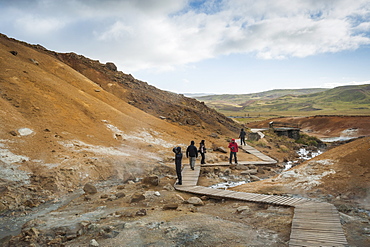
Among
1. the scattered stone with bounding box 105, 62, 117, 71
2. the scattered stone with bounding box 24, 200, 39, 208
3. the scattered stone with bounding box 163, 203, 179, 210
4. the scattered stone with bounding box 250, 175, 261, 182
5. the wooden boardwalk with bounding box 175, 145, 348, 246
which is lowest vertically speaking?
the scattered stone with bounding box 250, 175, 261, 182

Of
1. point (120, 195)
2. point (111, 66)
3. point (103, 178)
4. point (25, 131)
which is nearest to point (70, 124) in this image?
point (25, 131)

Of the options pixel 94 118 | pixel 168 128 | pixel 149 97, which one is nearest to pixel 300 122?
pixel 149 97

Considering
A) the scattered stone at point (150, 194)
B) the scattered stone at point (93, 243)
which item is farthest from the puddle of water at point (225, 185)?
the scattered stone at point (93, 243)

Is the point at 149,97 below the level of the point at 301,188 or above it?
above

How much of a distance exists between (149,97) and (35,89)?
18.1 metres

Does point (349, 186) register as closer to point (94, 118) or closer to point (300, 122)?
point (94, 118)

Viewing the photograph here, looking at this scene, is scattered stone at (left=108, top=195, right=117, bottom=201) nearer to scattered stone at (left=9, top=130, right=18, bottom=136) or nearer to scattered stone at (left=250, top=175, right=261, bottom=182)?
scattered stone at (left=9, top=130, right=18, bottom=136)

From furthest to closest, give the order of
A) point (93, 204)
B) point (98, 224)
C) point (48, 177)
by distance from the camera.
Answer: point (48, 177)
point (93, 204)
point (98, 224)

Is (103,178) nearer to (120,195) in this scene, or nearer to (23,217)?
(120,195)

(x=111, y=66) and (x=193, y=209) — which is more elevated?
(x=111, y=66)

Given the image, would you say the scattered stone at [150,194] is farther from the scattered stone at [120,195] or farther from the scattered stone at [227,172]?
the scattered stone at [227,172]

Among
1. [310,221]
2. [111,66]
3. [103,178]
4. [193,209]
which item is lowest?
[193,209]

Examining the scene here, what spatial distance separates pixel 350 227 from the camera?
8.02 meters

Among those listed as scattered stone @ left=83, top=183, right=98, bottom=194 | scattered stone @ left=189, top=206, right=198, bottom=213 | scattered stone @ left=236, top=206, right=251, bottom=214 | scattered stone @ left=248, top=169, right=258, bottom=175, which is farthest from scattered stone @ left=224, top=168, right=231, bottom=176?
scattered stone @ left=83, top=183, right=98, bottom=194
